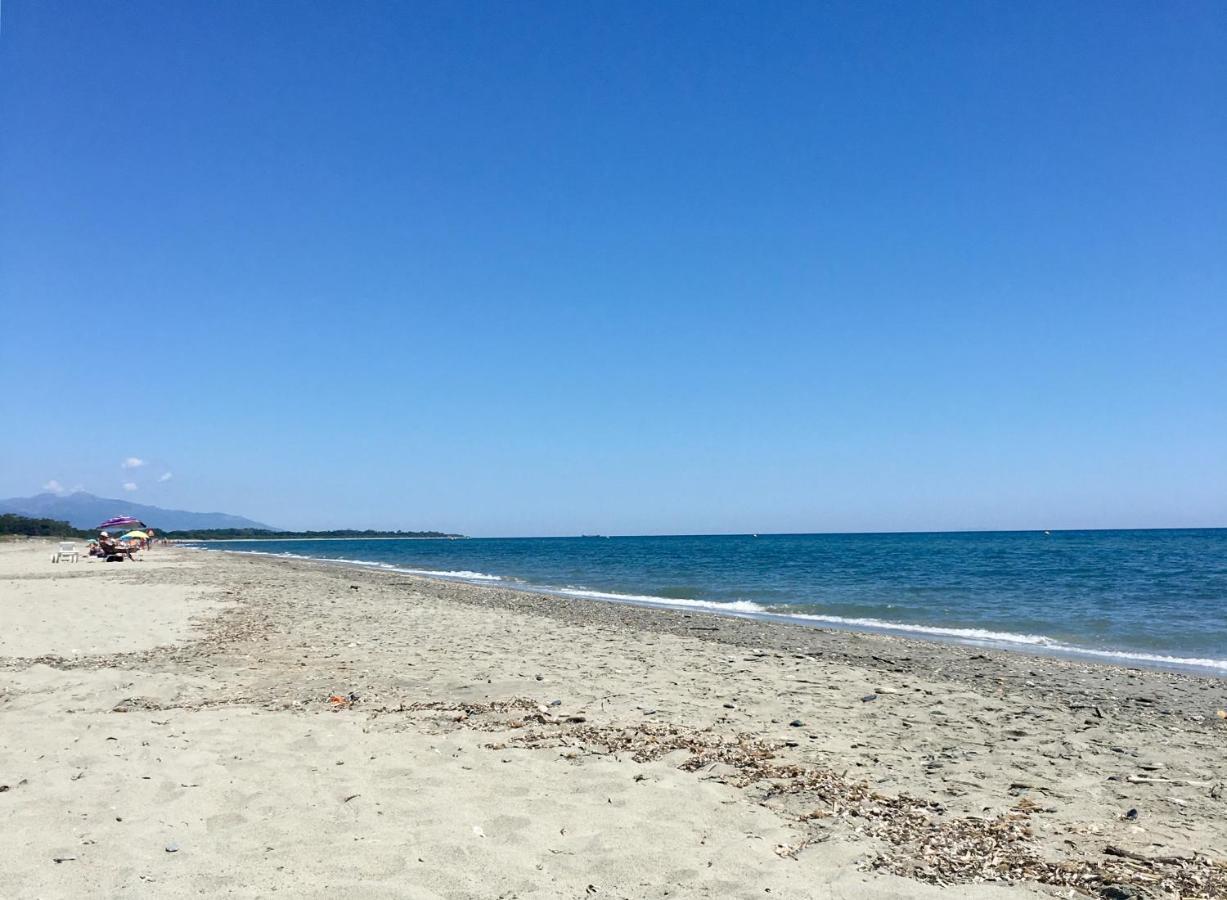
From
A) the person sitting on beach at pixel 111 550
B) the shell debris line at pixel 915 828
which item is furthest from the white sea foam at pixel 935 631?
the person sitting on beach at pixel 111 550

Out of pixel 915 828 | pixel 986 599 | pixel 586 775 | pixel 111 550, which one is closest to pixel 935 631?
pixel 986 599

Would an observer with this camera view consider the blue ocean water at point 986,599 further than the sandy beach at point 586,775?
Yes

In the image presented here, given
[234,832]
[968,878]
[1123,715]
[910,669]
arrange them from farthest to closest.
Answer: [910,669], [1123,715], [234,832], [968,878]

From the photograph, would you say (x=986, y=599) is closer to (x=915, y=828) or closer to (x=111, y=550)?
(x=915, y=828)

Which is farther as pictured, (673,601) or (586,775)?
(673,601)

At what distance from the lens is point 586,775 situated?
5.85 meters

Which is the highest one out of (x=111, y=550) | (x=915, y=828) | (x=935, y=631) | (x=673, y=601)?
(x=111, y=550)

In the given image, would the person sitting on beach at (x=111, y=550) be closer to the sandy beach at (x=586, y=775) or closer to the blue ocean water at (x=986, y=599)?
the blue ocean water at (x=986, y=599)

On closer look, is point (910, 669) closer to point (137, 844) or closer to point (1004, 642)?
point (1004, 642)

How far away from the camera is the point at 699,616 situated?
19578 mm

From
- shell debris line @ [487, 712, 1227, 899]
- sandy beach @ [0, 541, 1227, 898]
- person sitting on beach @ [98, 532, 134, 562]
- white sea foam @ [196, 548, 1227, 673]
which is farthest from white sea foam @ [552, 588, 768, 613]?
person sitting on beach @ [98, 532, 134, 562]

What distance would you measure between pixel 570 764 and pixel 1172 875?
3.92 meters

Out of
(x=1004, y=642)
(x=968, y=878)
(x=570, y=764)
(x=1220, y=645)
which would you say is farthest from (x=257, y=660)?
(x=1220, y=645)

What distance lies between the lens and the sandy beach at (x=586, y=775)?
4207 mm
